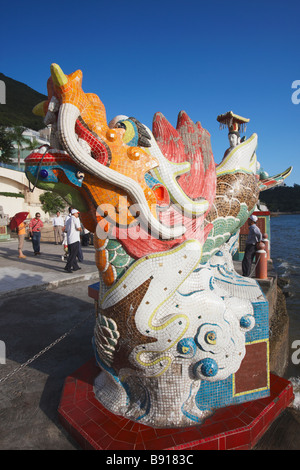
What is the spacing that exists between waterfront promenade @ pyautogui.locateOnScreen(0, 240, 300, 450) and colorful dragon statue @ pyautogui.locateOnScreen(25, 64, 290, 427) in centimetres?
51

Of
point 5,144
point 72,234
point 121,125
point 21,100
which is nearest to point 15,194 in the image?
point 5,144

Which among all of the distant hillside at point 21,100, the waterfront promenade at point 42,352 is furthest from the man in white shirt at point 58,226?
the distant hillside at point 21,100

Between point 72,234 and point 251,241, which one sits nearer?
point 251,241

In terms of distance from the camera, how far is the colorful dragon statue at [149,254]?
2.18m

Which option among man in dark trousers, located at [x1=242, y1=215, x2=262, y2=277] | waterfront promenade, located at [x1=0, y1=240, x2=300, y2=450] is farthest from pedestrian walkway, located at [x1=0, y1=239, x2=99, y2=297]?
man in dark trousers, located at [x1=242, y1=215, x2=262, y2=277]

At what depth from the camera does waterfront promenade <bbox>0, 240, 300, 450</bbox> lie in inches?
98.4

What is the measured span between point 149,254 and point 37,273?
6676 mm

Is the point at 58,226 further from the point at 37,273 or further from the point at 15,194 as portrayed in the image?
the point at 15,194

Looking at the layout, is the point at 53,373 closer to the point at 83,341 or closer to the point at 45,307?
the point at 83,341

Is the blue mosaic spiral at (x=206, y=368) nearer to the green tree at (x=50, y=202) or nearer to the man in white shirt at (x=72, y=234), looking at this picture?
the man in white shirt at (x=72, y=234)

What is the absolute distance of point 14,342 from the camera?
14.1 ft

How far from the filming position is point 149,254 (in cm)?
225

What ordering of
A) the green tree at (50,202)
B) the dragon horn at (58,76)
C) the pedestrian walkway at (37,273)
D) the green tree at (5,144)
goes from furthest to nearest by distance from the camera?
the green tree at (5,144), the green tree at (50,202), the pedestrian walkway at (37,273), the dragon horn at (58,76)

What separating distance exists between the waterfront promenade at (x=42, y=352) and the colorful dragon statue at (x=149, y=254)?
51 centimetres
